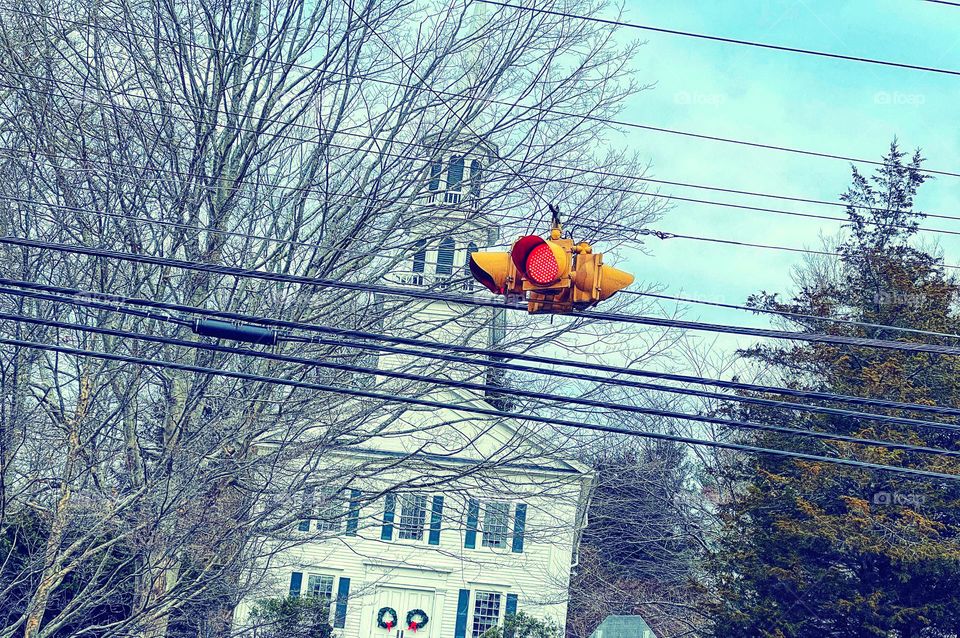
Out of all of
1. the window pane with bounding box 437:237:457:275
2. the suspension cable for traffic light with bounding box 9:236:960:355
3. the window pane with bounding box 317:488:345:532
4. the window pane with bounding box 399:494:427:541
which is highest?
the window pane with bounding box 437:237:457:275

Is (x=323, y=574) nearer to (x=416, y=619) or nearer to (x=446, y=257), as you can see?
(x=416, y=619)

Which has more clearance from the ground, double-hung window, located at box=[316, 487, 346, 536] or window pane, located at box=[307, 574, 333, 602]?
double-hung window, located at box=[316, 487, 346, 536]

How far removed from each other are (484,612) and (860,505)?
12416 millimetres

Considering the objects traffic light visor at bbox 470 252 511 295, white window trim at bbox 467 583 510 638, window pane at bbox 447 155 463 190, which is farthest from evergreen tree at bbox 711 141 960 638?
traffic light visor at bbox 470 252 511 295

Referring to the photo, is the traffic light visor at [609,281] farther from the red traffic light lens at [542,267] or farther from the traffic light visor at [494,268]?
the traffic light visor at [494,268]

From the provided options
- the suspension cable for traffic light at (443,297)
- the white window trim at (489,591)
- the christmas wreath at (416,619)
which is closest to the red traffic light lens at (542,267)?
the suspension cable for traffic light at (443,297)

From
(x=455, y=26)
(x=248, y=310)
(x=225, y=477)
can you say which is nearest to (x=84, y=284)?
(x=248, y=310)

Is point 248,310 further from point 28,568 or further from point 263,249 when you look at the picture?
point 28,568

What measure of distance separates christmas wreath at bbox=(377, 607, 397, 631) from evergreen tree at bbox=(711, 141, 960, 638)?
10.1 meters

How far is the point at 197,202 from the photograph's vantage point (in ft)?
A: 47.6

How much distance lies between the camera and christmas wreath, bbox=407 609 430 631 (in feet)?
100

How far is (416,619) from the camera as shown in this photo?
100 ft

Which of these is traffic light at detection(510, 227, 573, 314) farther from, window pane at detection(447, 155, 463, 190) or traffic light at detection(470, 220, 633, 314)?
window pane at detection(447, 155, 463, 190)

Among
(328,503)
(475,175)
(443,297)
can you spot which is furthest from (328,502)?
(443,297)
